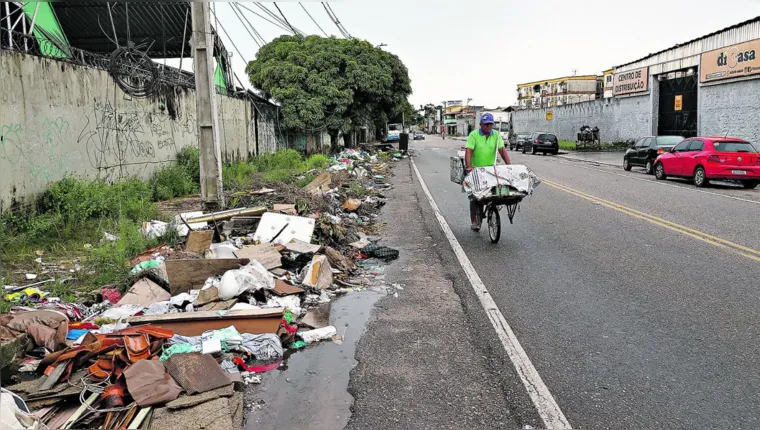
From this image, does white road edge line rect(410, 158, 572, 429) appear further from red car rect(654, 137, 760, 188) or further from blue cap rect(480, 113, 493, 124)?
red car rect(654, 137, 760, 188)

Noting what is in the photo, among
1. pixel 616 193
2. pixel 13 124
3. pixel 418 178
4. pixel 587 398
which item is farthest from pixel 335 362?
pixel 418 178

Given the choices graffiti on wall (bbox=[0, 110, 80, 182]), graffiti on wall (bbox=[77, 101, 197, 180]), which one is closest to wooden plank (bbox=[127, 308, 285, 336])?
graffiti on wall (bbox=[0, 110, 80, 182])

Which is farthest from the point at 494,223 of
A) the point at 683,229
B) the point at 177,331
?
the point at 177,331

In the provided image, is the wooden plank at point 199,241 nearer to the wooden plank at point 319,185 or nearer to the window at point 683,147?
the wooden plank at point 319,185

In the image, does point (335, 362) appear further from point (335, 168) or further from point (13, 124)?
point (335, 168)

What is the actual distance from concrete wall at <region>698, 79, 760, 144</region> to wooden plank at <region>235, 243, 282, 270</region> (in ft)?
93.4

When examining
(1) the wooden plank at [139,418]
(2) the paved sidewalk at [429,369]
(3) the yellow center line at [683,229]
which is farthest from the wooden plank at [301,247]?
(3) the yellow center line at [683,229]

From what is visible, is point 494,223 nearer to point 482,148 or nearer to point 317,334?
point 482,148

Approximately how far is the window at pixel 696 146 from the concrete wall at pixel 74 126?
53.4 ft

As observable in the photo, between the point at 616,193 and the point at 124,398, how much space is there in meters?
15.1

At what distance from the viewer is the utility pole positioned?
10383mm

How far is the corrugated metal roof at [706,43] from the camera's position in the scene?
95.7ft

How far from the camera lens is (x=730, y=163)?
18594 mm

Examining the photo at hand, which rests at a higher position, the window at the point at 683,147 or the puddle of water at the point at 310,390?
the window at the point at 683,147
